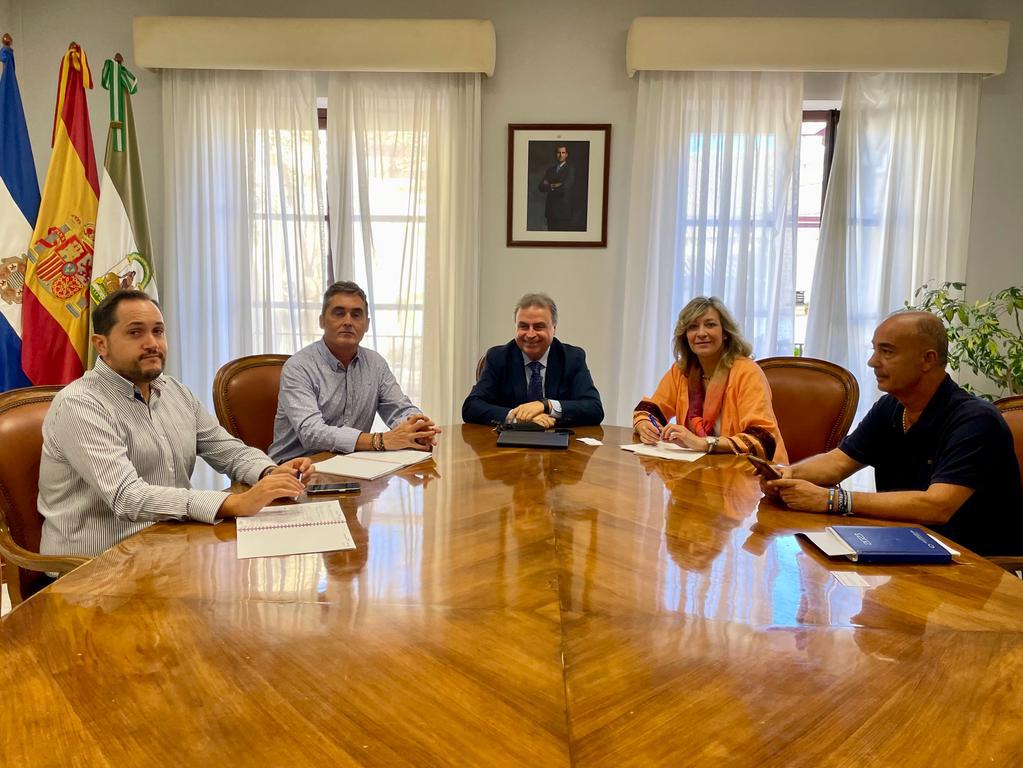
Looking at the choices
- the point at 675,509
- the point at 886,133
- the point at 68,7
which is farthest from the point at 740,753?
the point at 68,7

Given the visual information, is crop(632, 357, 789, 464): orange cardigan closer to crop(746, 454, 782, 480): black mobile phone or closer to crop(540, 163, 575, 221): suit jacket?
crop(746, 454, 782, 480): black mobile phone

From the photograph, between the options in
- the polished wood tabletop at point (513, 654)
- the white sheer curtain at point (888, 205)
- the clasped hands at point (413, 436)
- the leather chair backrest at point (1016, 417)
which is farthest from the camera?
the white sheer curtain at point (888, 205)

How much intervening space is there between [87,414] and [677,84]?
305 cm

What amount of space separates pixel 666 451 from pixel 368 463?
982 mm

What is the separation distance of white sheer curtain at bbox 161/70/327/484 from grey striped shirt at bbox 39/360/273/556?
1.87 meters

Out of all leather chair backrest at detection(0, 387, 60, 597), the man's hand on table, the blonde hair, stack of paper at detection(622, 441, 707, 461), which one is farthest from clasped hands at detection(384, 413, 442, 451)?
the blonde hair

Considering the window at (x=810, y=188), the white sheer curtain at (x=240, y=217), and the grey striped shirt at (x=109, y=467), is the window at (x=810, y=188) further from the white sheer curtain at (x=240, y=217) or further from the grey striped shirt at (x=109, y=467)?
the grey striped shirt at (x=109, y=467)

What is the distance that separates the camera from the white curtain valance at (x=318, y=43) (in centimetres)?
341

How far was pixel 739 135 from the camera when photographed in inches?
141

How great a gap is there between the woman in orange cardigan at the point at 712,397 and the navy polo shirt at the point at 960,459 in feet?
1.36

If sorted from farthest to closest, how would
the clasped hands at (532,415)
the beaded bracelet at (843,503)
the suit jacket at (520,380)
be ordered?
the suit jacket at (520,380), the clasped hands at (532,415), the beaded bracelet at (843,503)

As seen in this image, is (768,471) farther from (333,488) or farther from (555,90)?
(555,90)

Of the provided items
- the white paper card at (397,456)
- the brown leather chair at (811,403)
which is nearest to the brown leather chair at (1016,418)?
the brown leather chair at (811,403)

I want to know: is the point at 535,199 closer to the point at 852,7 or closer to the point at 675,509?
the point at 852,7
